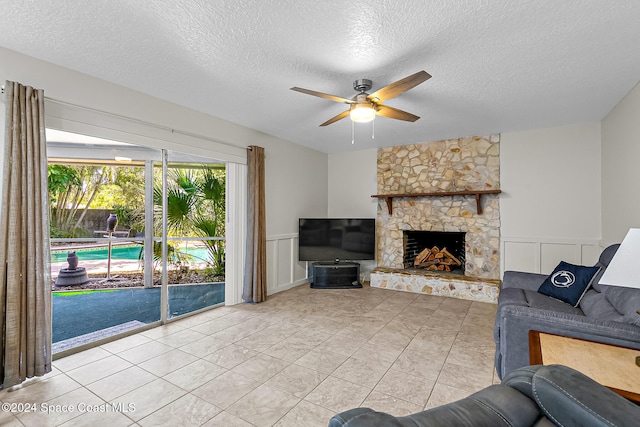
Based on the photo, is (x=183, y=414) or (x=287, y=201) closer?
(x=183, y=414)

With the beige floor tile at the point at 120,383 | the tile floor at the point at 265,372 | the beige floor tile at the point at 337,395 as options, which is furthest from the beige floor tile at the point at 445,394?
the beige floor tile at the point at 120,383

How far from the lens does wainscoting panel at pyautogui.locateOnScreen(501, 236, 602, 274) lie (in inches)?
156

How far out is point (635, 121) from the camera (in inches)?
111

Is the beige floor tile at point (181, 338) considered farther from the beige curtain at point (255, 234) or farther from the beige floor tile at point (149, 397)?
the beige curtain at point (255, 234)

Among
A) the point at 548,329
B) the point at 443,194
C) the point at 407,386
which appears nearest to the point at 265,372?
the point at 407,386

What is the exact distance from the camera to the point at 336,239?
204 inches

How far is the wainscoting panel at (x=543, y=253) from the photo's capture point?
3.95 meters

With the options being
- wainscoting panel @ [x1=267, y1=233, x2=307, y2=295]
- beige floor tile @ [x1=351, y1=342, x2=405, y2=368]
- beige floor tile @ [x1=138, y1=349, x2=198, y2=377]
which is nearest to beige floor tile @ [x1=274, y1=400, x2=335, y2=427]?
beige floor tile @ [x1=351, y1=342, x2=405, y2=368]

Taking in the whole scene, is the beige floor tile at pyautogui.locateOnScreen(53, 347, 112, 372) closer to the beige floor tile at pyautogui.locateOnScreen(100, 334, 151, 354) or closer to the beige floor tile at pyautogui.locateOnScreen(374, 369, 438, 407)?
the beige floor tile at pyautogui.locateOnScreen(100, 334, 151, 354)

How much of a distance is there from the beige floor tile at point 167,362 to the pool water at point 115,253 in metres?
1.55

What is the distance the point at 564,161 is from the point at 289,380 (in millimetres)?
4513

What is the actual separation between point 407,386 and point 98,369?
2457 mm

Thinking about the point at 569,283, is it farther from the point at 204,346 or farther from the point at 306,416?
the point at 204,346

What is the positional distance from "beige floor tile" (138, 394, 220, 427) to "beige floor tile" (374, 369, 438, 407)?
45.3 inches
